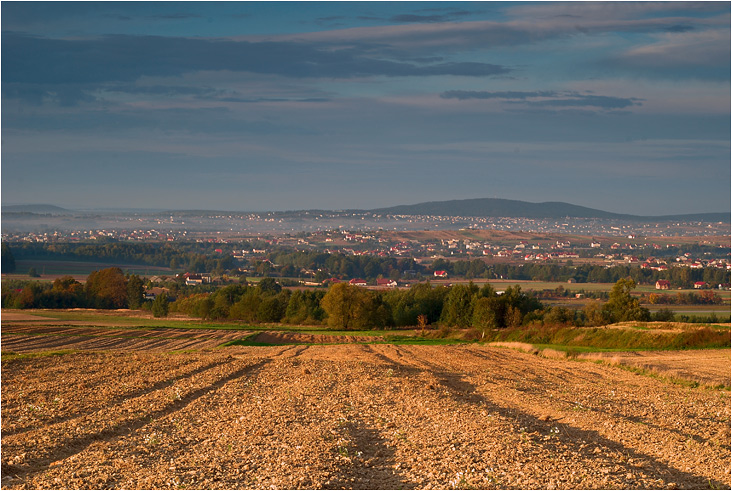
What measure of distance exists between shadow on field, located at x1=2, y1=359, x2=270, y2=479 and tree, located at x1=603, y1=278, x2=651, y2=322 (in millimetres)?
54604

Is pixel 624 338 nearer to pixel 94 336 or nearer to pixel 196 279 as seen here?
pixel 94 336

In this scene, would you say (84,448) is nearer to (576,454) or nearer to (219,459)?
(219,459)

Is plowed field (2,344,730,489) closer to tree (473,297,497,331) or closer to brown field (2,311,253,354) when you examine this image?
brown field (2,311,253,354)

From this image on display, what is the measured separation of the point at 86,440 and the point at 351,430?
5578mm

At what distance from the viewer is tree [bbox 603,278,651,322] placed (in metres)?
65.9

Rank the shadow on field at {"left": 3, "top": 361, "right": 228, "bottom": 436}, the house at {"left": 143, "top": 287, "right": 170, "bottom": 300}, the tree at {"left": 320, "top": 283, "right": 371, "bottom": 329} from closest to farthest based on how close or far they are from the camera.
→ the shadow on field at {"left": 3, "top": 361, "right": 228, "bottom": 436}, the tree at {"left": 320, "top": 283, "right": 371, "bottom": 329}, the house at {"left": 143, "top": 287, "right": 170, "bottom": 300}

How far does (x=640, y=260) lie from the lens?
189 m

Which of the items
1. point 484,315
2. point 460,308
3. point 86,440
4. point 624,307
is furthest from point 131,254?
point 86,440

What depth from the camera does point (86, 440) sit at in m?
14.0

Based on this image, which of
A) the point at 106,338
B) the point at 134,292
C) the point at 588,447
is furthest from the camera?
the point at 134,292

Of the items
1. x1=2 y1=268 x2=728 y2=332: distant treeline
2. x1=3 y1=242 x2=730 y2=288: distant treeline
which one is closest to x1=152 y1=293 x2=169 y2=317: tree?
x1=2 y1=268 x2=728 y2=332: distant treeline

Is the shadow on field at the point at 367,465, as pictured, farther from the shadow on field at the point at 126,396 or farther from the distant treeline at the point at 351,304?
the distant treeline at the point at 351,304

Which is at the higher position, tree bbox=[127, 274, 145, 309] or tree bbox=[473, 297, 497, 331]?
tree bbox=[473, 297, 497, 331]

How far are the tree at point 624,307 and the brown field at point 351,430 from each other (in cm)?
4129
